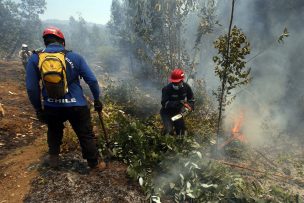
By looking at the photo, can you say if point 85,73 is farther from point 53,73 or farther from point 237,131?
point 237,131

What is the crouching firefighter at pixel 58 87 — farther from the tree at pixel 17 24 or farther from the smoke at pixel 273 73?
the tree at pixel 17 24

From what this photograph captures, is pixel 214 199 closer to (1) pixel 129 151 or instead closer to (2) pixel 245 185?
(2) pixel 245 185

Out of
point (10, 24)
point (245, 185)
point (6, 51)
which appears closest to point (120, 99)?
point (245, 185)

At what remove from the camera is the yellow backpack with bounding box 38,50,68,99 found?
3.89 metres

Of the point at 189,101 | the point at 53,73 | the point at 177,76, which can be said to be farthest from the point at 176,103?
the point at 53,73

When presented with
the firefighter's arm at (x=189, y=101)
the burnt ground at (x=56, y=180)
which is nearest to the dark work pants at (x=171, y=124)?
the firefighter's arm at (x=189, y=101)

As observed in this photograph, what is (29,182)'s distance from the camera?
443cm

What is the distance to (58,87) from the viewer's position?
3973 millimetres

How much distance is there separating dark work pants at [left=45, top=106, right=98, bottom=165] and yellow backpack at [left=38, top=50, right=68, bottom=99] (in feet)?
1.01

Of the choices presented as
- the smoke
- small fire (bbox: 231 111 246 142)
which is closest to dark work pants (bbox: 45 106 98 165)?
small fire (bbox: 231 111 246 142)

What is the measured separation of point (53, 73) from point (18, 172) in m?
1.84

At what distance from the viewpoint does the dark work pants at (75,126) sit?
14.0ft

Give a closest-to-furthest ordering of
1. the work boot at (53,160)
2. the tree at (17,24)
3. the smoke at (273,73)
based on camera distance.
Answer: the work boot at (53,160), the smoke at (273,73), the tree at (17,24)

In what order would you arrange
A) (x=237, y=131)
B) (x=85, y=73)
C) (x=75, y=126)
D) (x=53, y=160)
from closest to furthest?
(x=85, y=73) → (x=75, y=126) → (x=53, y=160) → (x=237, y=131)
